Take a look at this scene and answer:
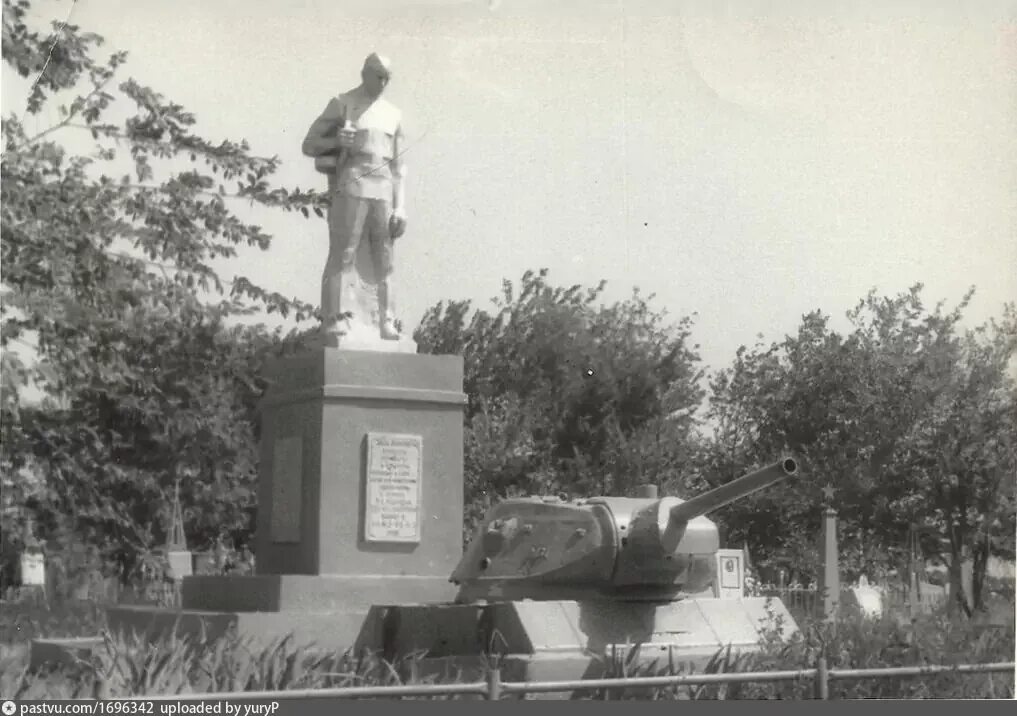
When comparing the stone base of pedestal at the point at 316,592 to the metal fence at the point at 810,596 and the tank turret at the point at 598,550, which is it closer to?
the tank turret at the point at 598,550

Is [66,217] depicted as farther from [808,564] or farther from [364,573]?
[808,564]

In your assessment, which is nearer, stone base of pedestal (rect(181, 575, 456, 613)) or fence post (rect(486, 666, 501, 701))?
fence post (rect(486, 666, 501, 701))

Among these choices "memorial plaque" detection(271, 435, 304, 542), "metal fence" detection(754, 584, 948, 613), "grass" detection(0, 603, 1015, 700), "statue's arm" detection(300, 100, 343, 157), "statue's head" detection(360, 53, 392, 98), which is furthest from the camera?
"metal fence" detection(754, 584, 948, 613)

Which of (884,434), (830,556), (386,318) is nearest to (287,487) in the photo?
(386,318)

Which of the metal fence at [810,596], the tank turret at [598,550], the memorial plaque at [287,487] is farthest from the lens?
the metal fence at [810,596]

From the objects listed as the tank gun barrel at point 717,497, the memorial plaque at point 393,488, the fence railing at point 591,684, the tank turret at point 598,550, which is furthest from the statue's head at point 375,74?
the fence railing at point 591,684

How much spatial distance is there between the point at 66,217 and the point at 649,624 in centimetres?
535

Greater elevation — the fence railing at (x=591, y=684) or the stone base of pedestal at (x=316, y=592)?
the stone base of pedestal at (x=316, y=592)

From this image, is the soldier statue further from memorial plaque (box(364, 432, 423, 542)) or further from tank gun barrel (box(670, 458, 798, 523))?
tank gun barrel (box(670, 458, 798, 523))

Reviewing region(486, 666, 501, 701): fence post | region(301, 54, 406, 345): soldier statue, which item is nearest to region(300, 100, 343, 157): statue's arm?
region(301, 54, 406, 345): soldier statue

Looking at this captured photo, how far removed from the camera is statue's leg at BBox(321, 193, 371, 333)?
46.8ft

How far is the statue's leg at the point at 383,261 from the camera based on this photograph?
14312 millimetres

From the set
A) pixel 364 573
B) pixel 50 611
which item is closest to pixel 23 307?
pixel 364 573

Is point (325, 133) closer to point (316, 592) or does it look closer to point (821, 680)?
point (316, 592)
